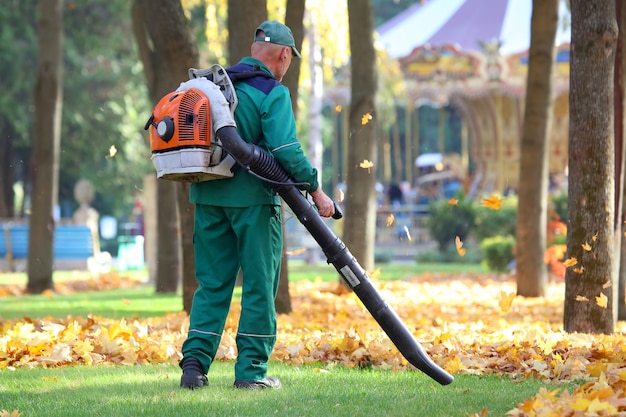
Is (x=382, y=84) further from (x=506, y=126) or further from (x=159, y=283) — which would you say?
(x=159, y=283)

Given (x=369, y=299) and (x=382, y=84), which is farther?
(x=382, y=84)

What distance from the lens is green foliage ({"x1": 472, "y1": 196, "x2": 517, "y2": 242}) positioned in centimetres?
2639

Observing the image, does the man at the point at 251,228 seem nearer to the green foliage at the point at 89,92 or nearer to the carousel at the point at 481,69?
the carousel at the point at 481,69

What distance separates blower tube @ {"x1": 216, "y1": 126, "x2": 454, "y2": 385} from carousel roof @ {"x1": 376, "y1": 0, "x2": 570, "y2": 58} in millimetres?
25066

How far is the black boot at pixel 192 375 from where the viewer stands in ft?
19.4

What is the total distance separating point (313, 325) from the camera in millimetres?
9961

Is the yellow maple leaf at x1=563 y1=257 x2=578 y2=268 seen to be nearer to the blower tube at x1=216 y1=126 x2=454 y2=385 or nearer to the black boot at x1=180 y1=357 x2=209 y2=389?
the blower tube at x1=216 y1=126 x2=454 y2=385

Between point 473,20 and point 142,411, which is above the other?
point 473,20

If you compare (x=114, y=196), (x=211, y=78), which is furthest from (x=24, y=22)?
(x=211, y=78)

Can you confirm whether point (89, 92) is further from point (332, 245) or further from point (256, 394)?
point (256, 394)

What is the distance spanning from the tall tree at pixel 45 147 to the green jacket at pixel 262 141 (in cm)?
1095

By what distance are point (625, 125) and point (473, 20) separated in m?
22.8

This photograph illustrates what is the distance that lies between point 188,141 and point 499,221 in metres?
21.5

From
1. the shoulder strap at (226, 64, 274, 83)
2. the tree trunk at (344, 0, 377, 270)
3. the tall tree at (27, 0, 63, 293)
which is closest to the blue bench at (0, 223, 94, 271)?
the tall tree at (27, 0, 63, 293)
